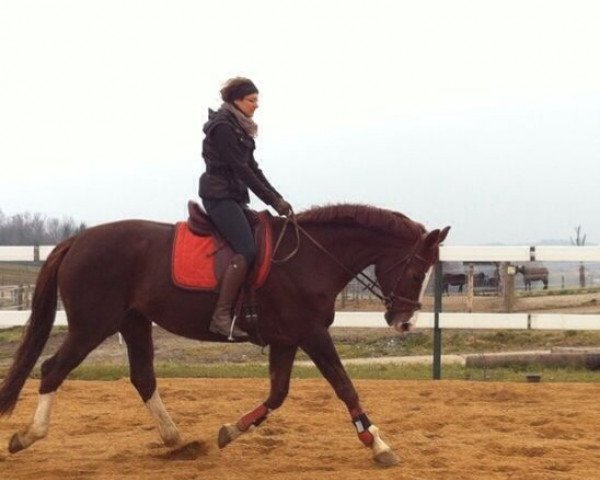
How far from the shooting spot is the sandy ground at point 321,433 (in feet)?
19.0

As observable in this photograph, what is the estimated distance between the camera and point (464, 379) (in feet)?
34.1

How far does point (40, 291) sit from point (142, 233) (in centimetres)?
101

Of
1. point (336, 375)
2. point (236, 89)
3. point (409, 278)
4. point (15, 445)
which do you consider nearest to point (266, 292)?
point (336, 375)

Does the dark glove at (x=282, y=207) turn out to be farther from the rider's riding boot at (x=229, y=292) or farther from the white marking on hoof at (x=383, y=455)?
the white marking on hoof at (x=383, y=455)

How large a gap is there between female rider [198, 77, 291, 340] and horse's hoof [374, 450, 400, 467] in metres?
1.35

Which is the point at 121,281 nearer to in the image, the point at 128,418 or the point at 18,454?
the point at 18,454

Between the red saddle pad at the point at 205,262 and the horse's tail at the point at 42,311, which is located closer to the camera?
the red saddle pad at the point at 205,262

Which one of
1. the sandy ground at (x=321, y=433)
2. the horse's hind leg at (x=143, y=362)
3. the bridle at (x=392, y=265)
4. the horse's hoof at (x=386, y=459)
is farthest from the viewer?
the horse's hind leg at (x=143, y=362)

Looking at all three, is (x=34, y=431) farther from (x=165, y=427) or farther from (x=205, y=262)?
(x=205, y=262)

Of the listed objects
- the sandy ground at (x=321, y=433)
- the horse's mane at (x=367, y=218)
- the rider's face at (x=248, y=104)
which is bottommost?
the sandy ground at (x=321, y=433)

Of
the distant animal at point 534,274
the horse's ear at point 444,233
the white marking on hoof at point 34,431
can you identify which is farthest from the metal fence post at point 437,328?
the distant animal at point 534,274

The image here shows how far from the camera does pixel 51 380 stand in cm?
618

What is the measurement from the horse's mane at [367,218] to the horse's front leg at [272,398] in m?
1.05

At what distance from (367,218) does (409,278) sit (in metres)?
0.58
